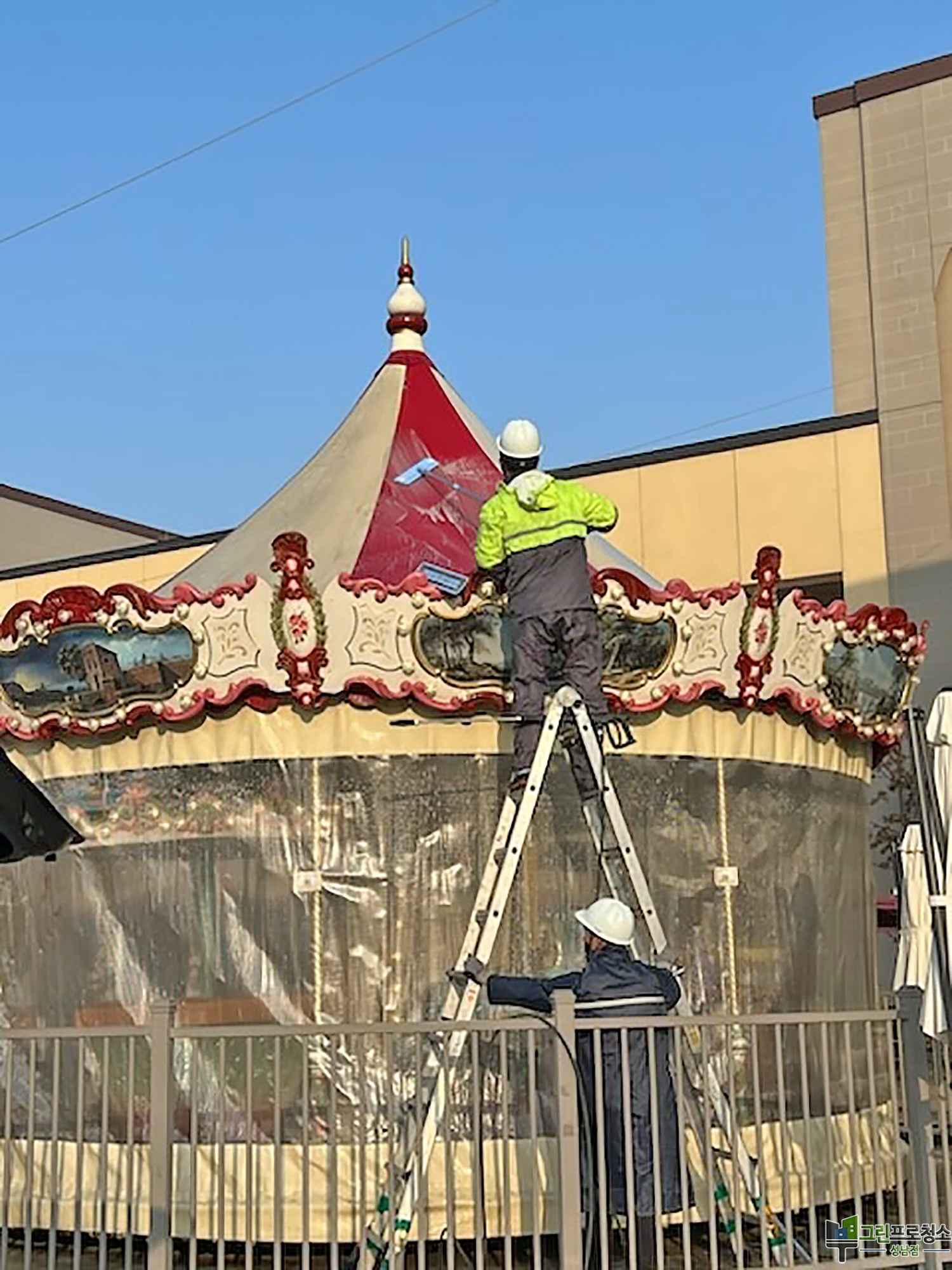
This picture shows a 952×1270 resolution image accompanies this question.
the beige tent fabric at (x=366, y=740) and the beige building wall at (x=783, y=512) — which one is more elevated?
the beige building wall at (x=783, y=512)

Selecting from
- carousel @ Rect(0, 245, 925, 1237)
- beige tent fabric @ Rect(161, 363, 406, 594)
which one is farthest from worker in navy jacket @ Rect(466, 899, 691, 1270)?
beige tent fabric @ Rect(161, 363, 406, 594)

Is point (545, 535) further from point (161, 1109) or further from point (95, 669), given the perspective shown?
point (161, 1109)

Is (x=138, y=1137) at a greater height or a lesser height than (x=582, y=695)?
lesser

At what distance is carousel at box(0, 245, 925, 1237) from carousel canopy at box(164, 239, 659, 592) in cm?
34

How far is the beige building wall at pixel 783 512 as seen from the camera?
17.1m

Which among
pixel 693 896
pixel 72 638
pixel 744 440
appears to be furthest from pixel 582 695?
pixel 744 440

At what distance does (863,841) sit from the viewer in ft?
31.6

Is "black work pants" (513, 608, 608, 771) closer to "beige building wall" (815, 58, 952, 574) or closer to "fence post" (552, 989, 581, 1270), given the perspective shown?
"fence post" (552, 989, 581, 1270)

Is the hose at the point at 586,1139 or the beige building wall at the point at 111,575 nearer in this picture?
the hose at the point at 586,1139

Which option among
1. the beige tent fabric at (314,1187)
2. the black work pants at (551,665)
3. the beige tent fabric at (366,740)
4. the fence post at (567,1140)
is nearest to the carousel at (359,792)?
the beige tent fabric at (366,740)

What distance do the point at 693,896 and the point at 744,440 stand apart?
31.4 feet

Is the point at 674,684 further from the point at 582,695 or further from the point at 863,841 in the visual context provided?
the point at 863,841

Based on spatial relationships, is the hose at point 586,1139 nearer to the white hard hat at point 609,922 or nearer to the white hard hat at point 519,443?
the white hard hat at point 609,922

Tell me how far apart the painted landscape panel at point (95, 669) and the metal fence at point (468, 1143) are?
1535 mm
